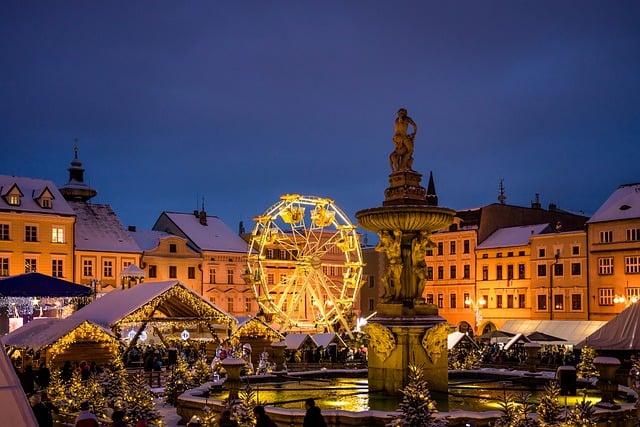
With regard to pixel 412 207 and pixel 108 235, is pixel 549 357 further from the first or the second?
pixel 108 235

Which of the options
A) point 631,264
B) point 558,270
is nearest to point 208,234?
point 558,270

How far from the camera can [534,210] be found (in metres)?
70.0

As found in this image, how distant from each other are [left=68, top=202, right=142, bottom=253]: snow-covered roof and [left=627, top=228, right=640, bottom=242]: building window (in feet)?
115

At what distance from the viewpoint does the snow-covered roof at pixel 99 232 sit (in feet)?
189

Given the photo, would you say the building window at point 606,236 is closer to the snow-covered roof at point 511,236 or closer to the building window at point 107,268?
the snow-covered roof at point 511,236

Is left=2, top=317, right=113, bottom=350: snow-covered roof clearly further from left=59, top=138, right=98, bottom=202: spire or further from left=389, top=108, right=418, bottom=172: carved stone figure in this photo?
left=59, top=138, right=98, bottom=202: spire

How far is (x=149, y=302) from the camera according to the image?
104 ft

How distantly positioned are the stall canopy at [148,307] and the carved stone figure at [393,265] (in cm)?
1485

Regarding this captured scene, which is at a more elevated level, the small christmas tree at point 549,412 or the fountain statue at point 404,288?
the fountain statue at point 404,288

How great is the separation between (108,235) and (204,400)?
4427 cm

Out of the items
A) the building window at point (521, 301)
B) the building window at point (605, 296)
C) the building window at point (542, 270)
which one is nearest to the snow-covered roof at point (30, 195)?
the building window at point (521, 301)

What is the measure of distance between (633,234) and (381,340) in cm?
3986

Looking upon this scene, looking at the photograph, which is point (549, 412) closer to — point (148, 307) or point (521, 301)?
point (148, 307)

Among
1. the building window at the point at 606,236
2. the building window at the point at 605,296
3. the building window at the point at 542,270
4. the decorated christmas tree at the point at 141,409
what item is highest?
the building window at the point at 606,236
